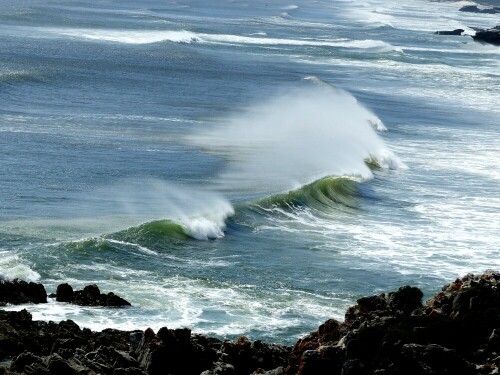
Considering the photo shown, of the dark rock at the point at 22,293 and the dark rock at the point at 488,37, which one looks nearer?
the dark rock at the point at 22,293

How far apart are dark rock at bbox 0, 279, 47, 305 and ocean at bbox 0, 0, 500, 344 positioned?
A: 312 millimetres

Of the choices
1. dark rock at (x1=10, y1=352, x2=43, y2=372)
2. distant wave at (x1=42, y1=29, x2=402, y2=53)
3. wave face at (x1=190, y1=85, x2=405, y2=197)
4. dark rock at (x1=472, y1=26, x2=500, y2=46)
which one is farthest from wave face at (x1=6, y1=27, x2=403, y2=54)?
dark rock at (x1=10, y1=352, x2=43, y2=372)

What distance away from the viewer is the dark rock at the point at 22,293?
79.5 feet

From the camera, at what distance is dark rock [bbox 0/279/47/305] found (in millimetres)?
24234

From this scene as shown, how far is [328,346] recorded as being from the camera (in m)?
17.2

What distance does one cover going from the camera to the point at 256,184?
4219 centimetres

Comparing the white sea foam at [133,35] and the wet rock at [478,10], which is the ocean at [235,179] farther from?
the wet rock at [478,10]

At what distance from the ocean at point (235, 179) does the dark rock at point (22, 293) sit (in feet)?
1.02

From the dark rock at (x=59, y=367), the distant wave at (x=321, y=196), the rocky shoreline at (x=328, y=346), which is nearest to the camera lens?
the rocky shoreline at (x=328, y=346)

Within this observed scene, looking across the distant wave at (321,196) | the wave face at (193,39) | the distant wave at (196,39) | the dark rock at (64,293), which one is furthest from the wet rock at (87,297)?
the distant wave at (196,39)

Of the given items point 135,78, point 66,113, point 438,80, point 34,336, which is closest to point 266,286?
point 34,336

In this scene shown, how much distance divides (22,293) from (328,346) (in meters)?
9.31

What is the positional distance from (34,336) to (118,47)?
7199cm

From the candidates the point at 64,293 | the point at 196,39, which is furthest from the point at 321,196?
the point at 196,39
